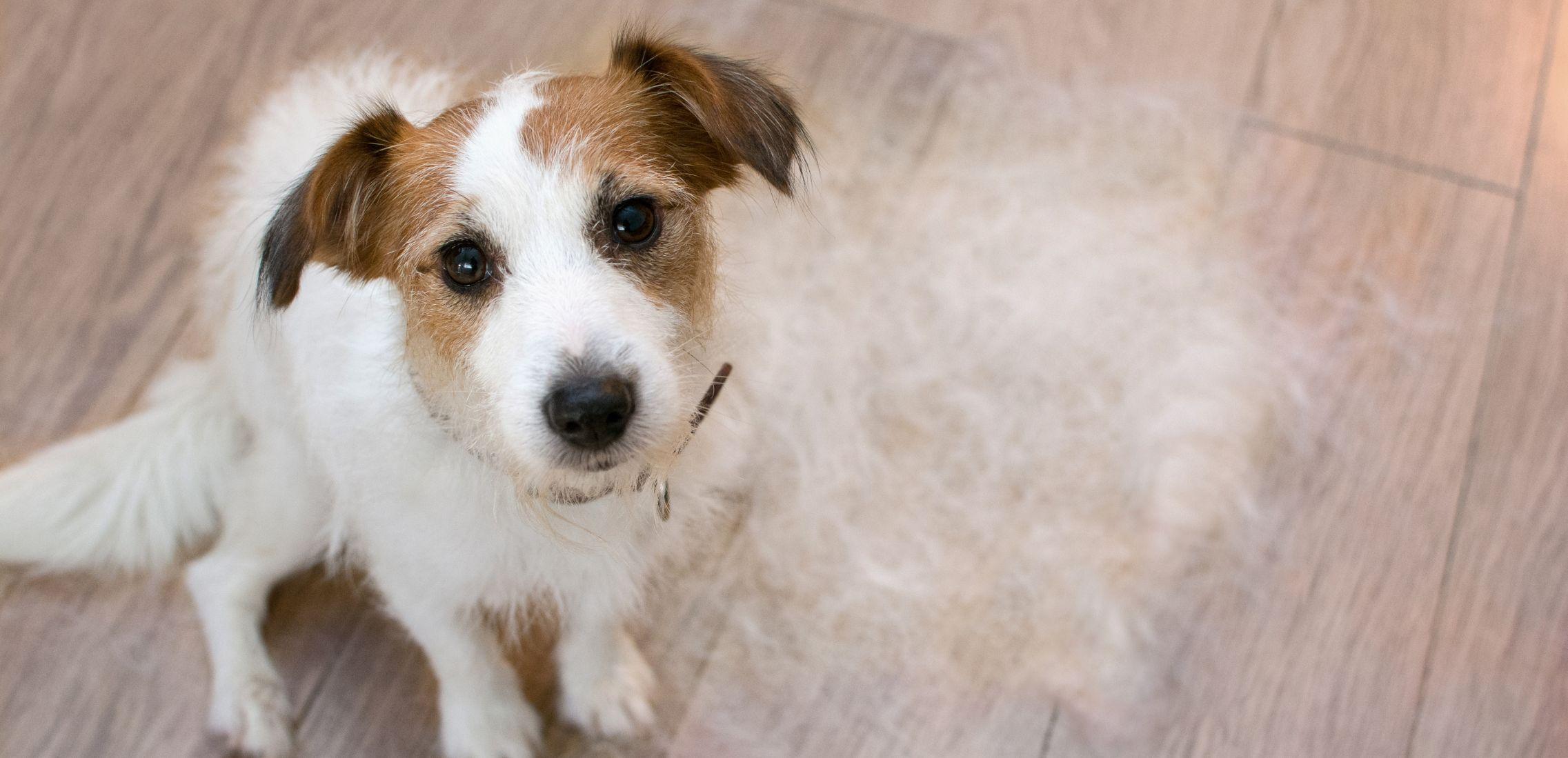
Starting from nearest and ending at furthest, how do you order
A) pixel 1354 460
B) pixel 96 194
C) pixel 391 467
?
pixel 391 467, pixel 1354 460, pixel 96 194

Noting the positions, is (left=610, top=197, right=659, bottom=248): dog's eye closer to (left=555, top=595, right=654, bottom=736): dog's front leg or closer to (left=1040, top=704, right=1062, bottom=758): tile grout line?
(left=555, top=595, right=654, bottom=736): dog's front leg

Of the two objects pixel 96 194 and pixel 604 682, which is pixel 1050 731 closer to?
pixel 604 682

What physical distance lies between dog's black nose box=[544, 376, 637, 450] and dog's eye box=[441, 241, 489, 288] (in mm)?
176

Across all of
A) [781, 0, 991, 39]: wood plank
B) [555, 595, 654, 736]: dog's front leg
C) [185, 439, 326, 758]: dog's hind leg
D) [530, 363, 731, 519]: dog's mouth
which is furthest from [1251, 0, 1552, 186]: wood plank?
[185, 439, 326, 758]: dog's hind leg

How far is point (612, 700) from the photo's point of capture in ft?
5.28

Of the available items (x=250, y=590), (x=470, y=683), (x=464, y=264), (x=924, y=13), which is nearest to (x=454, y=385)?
(x=464, y=264)

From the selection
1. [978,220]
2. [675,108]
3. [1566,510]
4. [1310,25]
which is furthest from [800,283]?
[1566,510]

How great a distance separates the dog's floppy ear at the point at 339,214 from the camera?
1.09 m

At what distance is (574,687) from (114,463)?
754 mm

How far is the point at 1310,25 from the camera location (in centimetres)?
222

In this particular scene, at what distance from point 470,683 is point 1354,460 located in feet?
4.97

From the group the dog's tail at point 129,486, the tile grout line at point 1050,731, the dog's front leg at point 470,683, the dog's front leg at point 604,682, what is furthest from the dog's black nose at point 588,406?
the tile grout line at point 1050,731

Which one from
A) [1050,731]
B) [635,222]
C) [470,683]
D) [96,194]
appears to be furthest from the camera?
[96,194]

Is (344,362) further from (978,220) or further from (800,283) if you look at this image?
(978,220)
